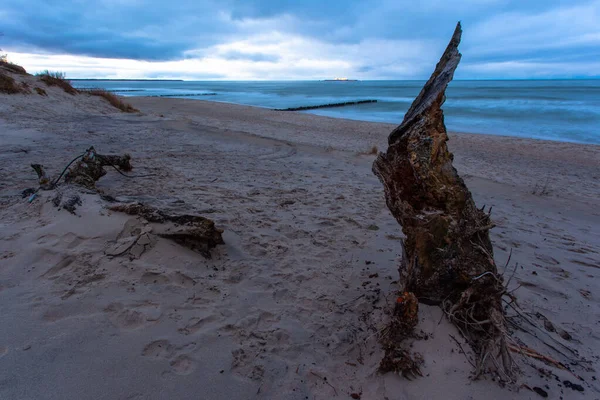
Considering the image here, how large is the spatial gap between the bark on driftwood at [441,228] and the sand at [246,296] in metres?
0.19

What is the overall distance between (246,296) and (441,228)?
166 centimetres

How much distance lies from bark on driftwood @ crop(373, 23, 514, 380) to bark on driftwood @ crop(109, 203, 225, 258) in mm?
1864

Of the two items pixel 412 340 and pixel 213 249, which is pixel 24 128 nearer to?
pixel 213 249

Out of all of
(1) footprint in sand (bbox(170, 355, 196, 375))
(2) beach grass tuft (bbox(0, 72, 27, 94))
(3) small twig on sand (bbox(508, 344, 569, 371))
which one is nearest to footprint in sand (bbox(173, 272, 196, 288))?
(1) footprint in sand (bbox(170, 355, 196, 375))

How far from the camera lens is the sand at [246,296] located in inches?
80.5

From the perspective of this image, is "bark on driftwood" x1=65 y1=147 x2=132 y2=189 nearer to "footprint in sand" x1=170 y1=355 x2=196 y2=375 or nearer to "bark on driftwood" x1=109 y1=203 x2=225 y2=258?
"bark on driftwood" x1=109 y1=203 x2=225 y2=258

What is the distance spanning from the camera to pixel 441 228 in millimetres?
2344

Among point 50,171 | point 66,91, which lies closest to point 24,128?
point 50,171

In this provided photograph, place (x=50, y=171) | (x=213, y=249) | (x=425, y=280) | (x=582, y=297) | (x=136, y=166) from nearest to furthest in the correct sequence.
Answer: (x=425, y=280) < (x=582, y=297) < (x=213, y=249) < (x=50, y=171) < (x=136, y=166)

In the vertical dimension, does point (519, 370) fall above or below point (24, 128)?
below

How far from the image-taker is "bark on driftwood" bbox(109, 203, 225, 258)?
3.26m

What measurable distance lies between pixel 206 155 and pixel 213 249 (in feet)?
16.9

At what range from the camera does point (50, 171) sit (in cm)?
565

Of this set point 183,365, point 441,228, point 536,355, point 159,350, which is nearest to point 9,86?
point 159,350
